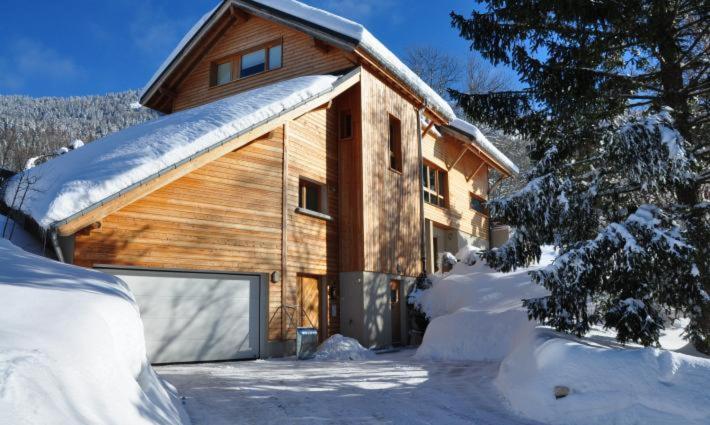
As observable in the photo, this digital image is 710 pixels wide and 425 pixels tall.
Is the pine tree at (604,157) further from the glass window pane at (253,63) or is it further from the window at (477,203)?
the window at (477,203)

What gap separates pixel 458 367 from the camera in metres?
9.82

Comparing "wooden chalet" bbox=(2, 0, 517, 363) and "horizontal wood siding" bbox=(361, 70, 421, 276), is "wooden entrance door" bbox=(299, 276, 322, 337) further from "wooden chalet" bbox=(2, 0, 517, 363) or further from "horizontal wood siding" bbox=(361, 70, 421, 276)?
"horizontal wood siding" bbox=(361, 70, 421, 276)

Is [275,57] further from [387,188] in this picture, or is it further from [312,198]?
[387,188]

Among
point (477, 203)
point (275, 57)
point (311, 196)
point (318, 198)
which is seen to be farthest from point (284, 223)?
point (477, 203)

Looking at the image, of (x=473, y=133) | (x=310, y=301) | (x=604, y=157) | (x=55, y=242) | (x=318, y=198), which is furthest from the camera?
(x=473, y=133)

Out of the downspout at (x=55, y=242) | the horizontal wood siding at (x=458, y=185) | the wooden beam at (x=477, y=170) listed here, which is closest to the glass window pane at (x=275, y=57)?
the horizontal wood siding at (x=458, y=185)

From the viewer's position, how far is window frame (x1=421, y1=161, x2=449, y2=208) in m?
18.9

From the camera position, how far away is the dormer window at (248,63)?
16144 mm

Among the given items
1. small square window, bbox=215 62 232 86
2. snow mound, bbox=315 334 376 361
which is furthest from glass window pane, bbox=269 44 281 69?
snow mound, bbox=315 334 376 361

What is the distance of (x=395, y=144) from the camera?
54.0 feet

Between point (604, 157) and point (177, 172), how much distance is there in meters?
7.32

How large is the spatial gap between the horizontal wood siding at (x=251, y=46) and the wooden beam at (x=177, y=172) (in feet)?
7.69

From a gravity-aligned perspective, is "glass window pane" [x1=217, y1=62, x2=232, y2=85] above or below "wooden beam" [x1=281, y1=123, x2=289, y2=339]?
above

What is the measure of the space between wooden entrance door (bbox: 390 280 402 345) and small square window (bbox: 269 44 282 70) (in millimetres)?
7378
